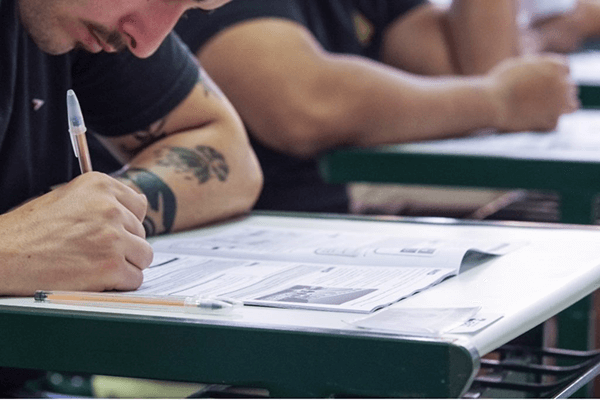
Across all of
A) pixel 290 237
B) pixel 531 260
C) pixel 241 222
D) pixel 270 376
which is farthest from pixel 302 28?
pixel 270 376

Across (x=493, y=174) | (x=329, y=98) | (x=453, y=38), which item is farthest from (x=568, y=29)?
(x=493, y=174)

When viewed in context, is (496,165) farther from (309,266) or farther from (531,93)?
(309,266)

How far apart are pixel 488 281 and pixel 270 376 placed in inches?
10.0

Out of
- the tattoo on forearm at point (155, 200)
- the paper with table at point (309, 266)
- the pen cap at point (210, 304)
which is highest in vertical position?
the tattoo on forearm at point (155, 200)

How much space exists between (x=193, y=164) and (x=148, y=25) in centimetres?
32

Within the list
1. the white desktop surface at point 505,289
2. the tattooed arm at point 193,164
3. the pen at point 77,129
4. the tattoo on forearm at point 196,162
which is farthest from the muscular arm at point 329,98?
the pen at point 77,129

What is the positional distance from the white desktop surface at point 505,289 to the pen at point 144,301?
12mm

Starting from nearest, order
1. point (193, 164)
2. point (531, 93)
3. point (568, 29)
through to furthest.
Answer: point (193, 164) → point (531, 93) → point (568, 29)

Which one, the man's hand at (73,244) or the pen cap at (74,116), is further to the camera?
the pen cap at (74,116)

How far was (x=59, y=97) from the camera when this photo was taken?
1.30 metres

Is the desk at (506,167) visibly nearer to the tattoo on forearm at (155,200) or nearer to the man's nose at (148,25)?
the tattoo on forearm at (155,200)

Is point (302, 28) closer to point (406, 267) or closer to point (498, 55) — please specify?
point (498, 55)

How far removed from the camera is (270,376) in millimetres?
759

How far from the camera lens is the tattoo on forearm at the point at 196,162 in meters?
1.35
